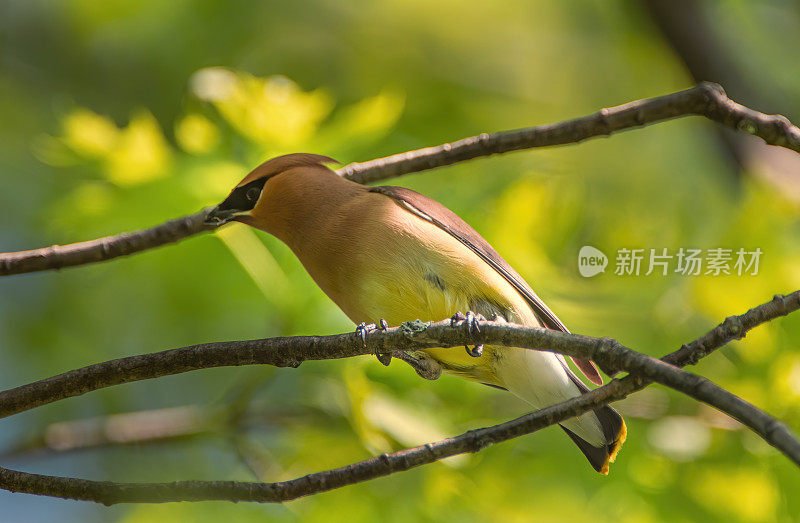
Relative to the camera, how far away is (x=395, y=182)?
4922 mm

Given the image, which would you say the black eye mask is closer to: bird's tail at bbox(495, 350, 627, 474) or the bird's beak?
the bird's beak

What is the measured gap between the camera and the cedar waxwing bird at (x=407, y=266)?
3.00m

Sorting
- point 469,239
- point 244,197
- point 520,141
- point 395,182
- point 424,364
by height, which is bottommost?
point 424,364

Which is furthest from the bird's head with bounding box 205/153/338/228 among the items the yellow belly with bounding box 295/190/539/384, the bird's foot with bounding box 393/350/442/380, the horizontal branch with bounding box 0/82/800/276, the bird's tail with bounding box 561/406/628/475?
the bird's tail with bounding box 561/406/628/475

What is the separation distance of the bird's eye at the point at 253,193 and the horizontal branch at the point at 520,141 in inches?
7.2

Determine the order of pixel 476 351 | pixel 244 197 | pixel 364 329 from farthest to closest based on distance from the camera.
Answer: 1. pixel 244 197
2. pixel 476 351
3. pixel 364 329

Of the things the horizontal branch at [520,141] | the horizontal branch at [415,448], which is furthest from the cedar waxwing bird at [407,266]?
the horizontal branch at [415,448]

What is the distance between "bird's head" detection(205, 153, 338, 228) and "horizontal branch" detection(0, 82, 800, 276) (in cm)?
12

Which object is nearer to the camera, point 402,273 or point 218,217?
point 402,273

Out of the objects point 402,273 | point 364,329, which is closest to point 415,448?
point 364,329

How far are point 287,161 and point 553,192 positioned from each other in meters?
1.19

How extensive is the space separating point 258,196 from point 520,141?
1.02 m

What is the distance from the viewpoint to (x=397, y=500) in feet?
11.9

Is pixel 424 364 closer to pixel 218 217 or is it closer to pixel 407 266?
pixel 407 266
